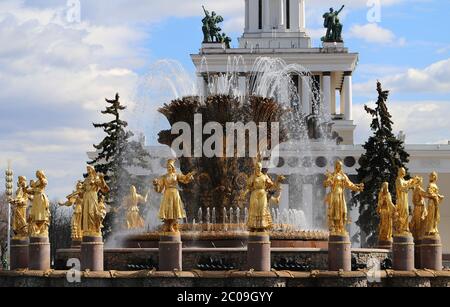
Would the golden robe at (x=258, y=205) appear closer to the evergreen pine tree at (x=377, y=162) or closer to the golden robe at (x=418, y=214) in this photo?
the golden robe at (x=418, y=214)

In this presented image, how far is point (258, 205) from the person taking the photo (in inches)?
779

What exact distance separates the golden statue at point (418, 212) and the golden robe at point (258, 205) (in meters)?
3.14

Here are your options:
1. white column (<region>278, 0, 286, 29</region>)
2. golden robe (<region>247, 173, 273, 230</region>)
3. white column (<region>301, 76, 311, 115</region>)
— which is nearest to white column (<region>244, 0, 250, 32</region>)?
white column (<region>278, 0, 286, 29</region>)

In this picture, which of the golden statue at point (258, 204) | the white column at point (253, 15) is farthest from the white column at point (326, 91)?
the golden statue at point (258, 204)

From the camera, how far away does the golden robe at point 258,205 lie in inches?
771

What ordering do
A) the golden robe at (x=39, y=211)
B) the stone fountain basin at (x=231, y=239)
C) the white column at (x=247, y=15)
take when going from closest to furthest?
the golden robe at (x=39, y=211), the stone fountain basin at (x=231, y=239), the white column at (x=247, y=15)

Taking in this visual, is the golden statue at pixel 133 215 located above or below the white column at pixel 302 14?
below

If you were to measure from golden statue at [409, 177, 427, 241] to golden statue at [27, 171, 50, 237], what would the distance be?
6647mm

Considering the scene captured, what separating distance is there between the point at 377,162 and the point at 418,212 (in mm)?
20832

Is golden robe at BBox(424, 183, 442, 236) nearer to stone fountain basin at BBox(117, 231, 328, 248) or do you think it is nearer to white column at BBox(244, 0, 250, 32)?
stone fountain basin at BBox(117, 231, 328, 248)

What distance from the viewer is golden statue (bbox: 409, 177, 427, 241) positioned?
2183 centimetres

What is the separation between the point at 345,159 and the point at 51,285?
40672mm
